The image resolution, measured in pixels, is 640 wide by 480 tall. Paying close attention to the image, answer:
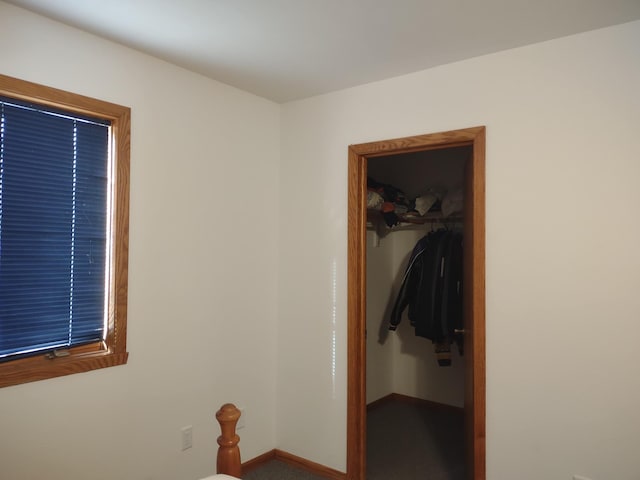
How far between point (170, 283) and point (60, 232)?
0.61 m

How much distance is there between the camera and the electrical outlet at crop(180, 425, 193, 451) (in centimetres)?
243

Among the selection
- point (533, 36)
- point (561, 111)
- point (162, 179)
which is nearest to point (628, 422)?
point (561, 111)

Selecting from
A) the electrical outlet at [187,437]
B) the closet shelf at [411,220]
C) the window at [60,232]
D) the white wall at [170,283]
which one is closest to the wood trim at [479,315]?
the closet shelf at [411,220]

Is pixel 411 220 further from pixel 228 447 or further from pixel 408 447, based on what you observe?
pixel 228 447

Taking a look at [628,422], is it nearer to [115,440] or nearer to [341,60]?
[341,60]

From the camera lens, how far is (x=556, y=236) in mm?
2037

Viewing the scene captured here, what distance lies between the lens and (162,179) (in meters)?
2.35

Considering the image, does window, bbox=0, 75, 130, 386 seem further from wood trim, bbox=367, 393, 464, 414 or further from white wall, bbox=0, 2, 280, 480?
wood trim, bbox=367, 393, 464, 414

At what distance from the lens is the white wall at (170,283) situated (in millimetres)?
1892

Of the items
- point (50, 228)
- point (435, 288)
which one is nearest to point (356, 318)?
point (435, 288)

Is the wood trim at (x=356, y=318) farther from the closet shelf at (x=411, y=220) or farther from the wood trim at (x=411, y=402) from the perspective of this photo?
the wood trim at (x=411, y=402)

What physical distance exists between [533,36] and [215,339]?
230 centimetres

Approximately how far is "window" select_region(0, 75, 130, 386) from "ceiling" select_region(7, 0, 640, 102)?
406mm

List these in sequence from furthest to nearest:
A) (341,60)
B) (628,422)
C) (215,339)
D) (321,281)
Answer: (321,281), (215,339), (341,60), (628,422)
